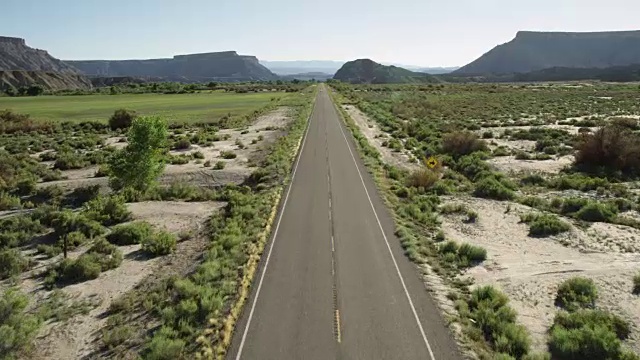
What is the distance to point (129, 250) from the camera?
22.3 metres

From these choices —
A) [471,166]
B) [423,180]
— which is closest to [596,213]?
[423,180]

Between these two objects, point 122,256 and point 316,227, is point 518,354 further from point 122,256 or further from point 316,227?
point 122,256

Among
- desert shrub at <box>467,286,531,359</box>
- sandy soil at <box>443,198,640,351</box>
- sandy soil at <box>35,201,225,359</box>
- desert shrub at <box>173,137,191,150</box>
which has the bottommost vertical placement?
sandy soil at <box>35,201,225,359</box>

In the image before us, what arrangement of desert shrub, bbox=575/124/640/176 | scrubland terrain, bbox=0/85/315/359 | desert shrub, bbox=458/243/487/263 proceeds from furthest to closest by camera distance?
1. desert shrub, bbox=575/124/640/176
2. desert shrub, bbox=458/243/487/263
3. scrubland terrain, bbox=0/85/315/359

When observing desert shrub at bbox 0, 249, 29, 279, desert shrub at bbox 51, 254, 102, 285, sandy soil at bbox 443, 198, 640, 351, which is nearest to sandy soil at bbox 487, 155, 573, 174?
sandy soil at bbox 443, 198, 640, 351

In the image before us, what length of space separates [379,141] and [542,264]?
120 ft

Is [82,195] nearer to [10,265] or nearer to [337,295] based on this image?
[10,265]

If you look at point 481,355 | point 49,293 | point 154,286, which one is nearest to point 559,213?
point 481,355

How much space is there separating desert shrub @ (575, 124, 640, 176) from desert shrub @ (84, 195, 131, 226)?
3573cm

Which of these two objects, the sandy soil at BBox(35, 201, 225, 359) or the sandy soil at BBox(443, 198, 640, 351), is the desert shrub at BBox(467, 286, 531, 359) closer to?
the sandy soil at BBox(443, 198, 640, 351)

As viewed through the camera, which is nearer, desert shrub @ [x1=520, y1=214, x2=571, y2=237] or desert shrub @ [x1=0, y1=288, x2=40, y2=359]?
desert shrub @ [x1=0, y1=288, x2=40, y2=359]

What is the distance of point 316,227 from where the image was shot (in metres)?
23.9

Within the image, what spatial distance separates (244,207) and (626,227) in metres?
21.4

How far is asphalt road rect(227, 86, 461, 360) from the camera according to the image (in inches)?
534
